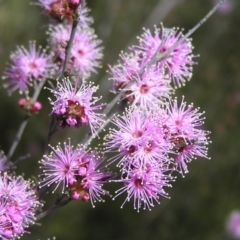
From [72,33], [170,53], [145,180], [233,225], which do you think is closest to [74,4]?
[72,33]

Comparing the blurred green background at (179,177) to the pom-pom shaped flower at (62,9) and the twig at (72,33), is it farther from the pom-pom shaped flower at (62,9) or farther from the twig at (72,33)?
the twig at (72,33)

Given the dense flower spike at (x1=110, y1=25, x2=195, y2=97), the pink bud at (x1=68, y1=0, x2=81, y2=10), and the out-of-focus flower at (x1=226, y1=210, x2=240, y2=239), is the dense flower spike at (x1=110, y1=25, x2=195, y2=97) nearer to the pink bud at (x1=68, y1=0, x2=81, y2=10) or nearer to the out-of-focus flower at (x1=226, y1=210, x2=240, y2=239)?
the pink bud at (x1=68, y1=0, x2=81, y2=10)

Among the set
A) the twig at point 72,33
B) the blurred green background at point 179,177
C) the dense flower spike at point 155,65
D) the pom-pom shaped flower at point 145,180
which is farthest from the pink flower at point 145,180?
the blurred green background at point 179,177

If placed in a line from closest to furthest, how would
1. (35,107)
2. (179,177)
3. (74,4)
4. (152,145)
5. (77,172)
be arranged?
(152,145), (77,172), (74,4), (35,107), (179,177)

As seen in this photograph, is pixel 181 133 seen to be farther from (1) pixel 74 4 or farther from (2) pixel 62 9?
(2) pixel 62 9

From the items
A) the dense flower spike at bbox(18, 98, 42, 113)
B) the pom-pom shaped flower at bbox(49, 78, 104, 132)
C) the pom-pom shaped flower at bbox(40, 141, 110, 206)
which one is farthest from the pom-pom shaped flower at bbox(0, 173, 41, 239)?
the dense flower spike at bbox(18, 98, 42, 113)

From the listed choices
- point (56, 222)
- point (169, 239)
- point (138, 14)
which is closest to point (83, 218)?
point (56, 222)

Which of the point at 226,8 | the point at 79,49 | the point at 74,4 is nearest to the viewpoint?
the point at 74,4

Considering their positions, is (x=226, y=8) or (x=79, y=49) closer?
(x=79, y=49)
